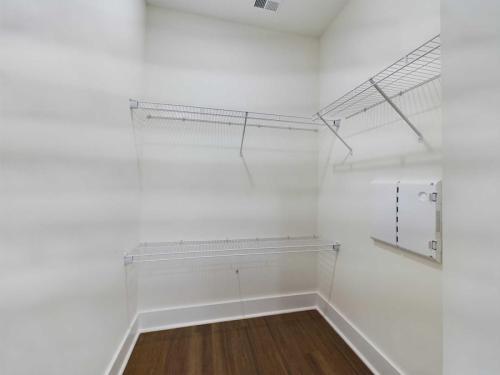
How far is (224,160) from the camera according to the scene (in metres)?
1.76

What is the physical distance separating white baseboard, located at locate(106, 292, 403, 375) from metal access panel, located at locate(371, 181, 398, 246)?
70 centimetres

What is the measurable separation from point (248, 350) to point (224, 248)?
694 millimetres

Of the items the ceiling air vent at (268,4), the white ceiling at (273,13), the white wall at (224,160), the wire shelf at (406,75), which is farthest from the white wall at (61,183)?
the wire shelf at (406,75)

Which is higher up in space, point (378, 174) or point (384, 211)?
point (378, 174)

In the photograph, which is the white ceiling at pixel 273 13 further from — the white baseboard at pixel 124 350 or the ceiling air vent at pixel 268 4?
the white baseboard at pixel 124 350

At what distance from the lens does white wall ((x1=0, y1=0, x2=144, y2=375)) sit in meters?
0.58

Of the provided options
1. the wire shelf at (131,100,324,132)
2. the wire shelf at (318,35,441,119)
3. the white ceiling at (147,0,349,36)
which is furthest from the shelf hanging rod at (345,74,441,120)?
the white ceiling at (147,0,349,36)

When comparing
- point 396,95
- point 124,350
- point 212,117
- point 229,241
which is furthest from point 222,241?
point 396,95

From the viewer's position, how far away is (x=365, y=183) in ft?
4.69

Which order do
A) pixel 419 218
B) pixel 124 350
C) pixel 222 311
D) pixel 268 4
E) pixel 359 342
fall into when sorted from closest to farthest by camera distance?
1. pixel 419 218
2. pixel 124 350
3. pixel 359 342
4. pixel 268 4
5. pixel 222 311

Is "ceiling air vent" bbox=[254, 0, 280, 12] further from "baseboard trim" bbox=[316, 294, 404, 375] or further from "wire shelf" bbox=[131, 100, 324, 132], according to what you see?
"baseboard trim" bbox=[316, 294, 404, 375]

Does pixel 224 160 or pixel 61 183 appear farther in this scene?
pixel 224 160

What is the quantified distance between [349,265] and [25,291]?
1.70 m

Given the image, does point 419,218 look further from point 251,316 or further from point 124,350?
point 124,350
